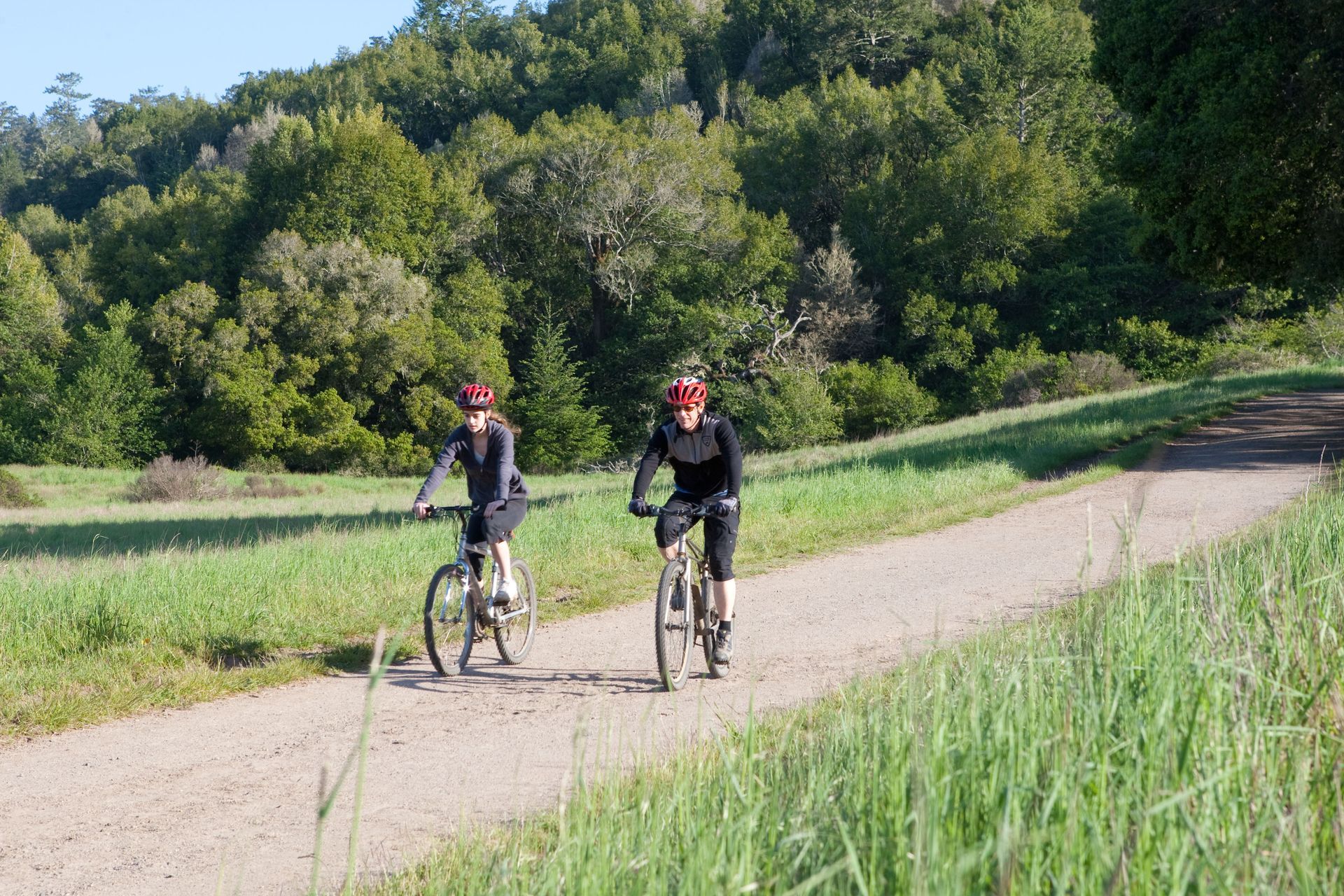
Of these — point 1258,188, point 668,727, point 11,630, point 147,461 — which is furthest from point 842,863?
point 147,461

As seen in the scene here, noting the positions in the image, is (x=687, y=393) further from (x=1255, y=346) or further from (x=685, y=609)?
(x=1255, y=346)

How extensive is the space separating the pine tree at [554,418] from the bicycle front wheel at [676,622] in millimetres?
47778

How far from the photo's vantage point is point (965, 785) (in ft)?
10.0

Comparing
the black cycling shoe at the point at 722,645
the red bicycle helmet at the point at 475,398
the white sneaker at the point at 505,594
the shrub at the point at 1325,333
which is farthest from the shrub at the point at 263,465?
the black cycling shoe at the point at 722,645

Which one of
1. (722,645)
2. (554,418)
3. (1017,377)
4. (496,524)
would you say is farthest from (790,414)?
(722,645)

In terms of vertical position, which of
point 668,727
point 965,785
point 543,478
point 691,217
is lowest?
point 543,478

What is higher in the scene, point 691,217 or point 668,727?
point 691,217

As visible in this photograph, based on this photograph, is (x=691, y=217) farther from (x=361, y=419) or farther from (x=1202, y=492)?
(x=1202, y=492)

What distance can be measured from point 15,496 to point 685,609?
40.5 m

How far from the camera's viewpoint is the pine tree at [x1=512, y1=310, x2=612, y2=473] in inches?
2237

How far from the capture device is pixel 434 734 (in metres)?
6.80

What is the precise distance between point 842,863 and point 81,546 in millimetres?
25352

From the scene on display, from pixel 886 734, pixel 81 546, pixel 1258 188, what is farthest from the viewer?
pixel 81 546

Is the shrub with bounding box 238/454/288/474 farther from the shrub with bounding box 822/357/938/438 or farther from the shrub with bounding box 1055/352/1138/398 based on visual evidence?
the shrub with bounding box 1055/352/1138/398
